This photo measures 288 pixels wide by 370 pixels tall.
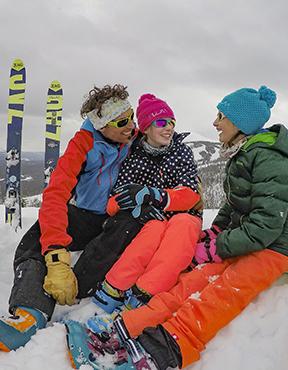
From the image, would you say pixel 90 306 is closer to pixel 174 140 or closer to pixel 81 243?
pixel 81 243

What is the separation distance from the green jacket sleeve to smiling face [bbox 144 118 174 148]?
0.86 metres

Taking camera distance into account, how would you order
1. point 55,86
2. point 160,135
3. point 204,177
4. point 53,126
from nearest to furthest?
point 160,135 < point 53,126 < point 55,86 < point 204,177

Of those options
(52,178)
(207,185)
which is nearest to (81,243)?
(52,178)

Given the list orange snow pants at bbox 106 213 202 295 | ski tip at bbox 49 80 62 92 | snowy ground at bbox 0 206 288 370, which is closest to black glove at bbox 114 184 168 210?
orange snow pants at bbox 106 213 202 295

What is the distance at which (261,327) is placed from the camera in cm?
224

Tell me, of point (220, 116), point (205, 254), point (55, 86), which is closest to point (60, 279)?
point (205, 254)

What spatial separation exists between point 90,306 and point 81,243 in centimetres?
67

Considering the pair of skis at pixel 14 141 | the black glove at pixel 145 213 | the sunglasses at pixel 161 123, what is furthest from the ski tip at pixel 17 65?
the black glove at pixel 145 213

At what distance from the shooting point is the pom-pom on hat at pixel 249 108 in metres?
2.58

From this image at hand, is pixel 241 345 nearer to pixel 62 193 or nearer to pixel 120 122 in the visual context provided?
pixel 62 193

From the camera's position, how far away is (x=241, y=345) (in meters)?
2.17

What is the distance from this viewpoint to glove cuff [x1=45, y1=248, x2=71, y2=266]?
2.65 metres

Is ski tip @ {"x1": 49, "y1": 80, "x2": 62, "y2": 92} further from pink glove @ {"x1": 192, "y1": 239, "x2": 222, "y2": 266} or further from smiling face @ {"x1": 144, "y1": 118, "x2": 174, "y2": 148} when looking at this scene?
pink glove @ {"x1": 192, "y1": 239, "x2": 222, "y2": 266}

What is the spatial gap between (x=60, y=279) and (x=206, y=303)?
3.13 ft
